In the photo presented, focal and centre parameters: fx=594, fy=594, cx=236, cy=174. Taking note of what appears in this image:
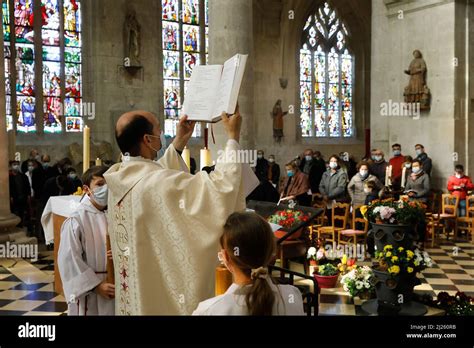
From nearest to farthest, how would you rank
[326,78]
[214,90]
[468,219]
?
[214,90] → [468,219] → [326,78]

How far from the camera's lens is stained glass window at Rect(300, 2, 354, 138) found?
2334 centimetres

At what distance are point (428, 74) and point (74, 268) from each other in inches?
478

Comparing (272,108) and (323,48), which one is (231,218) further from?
(323,48)

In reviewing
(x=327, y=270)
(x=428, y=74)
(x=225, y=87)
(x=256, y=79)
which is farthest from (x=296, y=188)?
(x=256, y=79)

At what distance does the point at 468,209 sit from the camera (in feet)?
38.1

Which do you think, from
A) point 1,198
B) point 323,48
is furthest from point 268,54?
point 1,198

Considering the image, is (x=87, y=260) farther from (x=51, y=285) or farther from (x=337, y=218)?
(x=337, y=218)

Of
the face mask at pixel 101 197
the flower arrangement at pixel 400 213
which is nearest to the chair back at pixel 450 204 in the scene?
the flower arrangement at pixel 400 213

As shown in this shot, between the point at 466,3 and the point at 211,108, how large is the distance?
1218 centimetres

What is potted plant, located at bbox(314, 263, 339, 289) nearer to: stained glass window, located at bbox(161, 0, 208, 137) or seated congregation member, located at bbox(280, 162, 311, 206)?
seated congregation member, located at bbox(280, 162, 311, 206)

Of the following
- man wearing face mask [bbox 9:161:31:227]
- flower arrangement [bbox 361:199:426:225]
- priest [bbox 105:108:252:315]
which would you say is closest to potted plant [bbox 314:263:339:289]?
flower arrangement [bbox 361:199:426:225]

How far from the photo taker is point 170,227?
2.85 metres

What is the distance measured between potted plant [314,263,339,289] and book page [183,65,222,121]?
17.3 feet

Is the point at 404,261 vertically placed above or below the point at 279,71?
below
